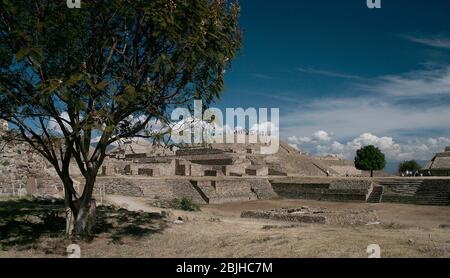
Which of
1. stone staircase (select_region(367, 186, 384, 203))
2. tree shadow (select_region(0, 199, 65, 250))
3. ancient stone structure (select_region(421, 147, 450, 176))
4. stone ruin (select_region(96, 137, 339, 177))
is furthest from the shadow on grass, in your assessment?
ancient stone structure (select_region(421, 147, 450, 176))

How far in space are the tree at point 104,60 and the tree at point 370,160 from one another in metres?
49.1

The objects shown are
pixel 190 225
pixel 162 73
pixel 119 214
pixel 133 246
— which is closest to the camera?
pixel 162 73

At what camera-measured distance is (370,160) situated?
190ft

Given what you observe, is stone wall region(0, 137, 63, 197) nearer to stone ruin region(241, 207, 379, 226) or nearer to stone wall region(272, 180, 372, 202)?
stone ruin region(241, 207, 379, 226)

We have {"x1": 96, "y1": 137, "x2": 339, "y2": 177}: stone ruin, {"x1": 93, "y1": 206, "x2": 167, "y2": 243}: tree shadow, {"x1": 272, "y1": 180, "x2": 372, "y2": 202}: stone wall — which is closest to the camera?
{"x1": 93, "y1": 206, "x2": 167, "y2": 243}: tree shadow

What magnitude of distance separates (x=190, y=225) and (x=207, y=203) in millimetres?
18818

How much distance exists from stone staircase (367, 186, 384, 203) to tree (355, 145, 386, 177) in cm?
2002

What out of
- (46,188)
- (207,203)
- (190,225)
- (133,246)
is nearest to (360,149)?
(207,203)

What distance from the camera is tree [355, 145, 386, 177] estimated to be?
57.8 meters

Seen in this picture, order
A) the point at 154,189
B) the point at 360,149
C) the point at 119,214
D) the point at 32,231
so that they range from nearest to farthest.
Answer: the point at 32,231 < the point at 119,214 < the point at 154,189 < the point at 360,149

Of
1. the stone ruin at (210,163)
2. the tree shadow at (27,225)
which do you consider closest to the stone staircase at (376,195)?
the stone ruin at (210,163)

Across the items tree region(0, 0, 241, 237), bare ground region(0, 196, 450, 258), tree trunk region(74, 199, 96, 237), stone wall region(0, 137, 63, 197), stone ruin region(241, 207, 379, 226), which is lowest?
stone ruin region(241, 207, 379, 226)

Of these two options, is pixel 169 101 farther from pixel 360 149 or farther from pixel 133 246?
pixel 360 149
